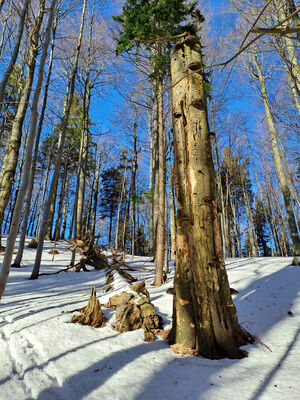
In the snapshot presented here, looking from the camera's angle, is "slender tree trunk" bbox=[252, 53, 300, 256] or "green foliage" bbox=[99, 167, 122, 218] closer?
"slender tree trunk" bbox=[252, 53, 300, 256]

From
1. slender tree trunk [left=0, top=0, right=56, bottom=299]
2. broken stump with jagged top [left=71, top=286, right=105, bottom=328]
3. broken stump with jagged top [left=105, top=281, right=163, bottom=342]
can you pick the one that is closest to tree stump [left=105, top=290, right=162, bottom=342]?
broken stump with jagged top [left=105, top=281, right=163, bottom=342]

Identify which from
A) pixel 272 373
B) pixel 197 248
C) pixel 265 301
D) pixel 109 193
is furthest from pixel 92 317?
pixel 109 193

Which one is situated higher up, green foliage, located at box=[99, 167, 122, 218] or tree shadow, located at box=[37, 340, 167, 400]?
green foliage, located at box=[99, 167, 122, 218]

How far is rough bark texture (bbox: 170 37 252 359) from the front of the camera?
196 centimetres

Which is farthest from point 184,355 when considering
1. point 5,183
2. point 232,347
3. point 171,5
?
point 171,5

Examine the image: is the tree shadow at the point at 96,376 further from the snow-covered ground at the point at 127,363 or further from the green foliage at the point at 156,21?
the green foliage at the point at 156,21

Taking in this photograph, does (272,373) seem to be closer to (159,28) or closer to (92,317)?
(92,317)

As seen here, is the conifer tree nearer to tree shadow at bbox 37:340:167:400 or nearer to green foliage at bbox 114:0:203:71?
green foliage at bbox 114:0:203:71

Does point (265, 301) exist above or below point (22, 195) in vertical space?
below

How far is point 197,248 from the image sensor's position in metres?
2.12

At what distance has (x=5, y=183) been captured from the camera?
5164mm

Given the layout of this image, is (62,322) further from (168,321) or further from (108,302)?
(168,321)

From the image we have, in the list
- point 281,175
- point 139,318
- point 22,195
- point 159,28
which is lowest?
point 139,318

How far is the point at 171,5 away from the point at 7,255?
7065mm
